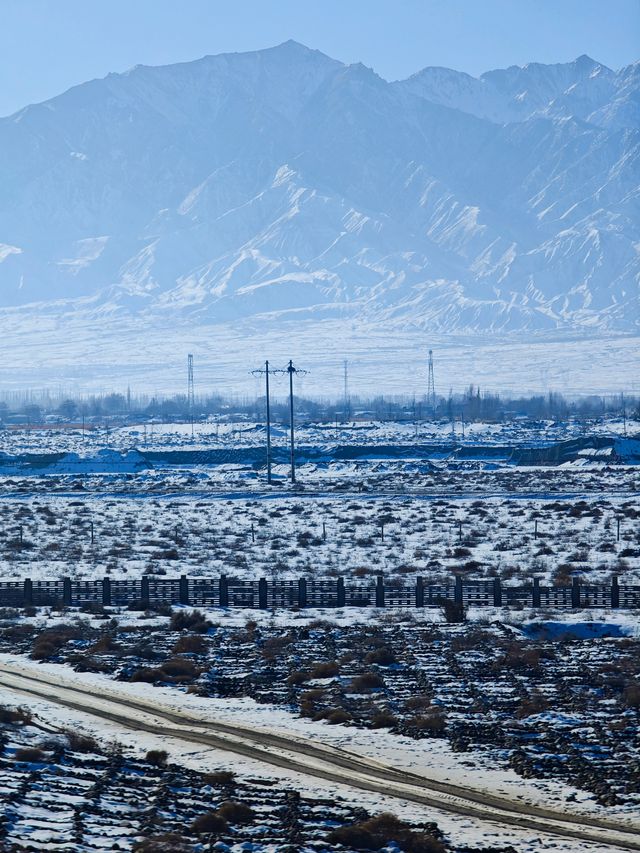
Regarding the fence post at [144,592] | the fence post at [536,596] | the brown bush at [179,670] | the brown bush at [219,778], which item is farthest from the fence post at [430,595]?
the brown bush at [219,778]

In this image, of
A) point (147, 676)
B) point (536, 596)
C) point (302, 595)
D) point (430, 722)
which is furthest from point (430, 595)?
point (430, 722)

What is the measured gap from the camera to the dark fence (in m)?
30.2

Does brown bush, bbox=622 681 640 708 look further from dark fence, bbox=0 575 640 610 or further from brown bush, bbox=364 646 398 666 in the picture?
dark fence, bbox=0 575 640 610

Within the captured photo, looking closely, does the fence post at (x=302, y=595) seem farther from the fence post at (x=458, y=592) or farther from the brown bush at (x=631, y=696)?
the brown bush at (x=631, y=696)

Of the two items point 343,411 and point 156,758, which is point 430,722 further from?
point 343,411

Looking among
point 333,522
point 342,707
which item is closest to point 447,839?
point 342,707

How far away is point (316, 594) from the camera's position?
31.6 m

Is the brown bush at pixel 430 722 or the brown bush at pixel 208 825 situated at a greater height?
the brown bush at pixel 430 722

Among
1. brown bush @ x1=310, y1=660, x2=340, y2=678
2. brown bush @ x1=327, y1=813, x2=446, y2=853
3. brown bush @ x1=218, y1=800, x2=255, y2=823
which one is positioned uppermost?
brown bush @ x1=310, y1=660, x2=340, y2=678

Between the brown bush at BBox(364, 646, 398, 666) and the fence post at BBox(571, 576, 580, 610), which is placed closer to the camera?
the brown bush at BBox(364, 646, 398, 666)

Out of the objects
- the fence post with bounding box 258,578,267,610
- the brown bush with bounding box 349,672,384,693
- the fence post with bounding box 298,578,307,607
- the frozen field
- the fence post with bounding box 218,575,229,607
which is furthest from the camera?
the frozen field

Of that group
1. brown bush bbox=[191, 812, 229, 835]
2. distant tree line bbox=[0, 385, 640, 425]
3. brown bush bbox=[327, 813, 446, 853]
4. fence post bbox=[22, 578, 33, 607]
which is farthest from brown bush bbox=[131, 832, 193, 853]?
distant tree line bbox=[0, 385, 640, 425]

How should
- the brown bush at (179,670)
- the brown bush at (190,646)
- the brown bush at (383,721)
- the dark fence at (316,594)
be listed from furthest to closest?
the dark fence at (316,594), the brown bush at (190,646), the brown bush at (179,670), the brown bush at (383,721)

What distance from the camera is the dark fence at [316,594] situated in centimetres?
3020
